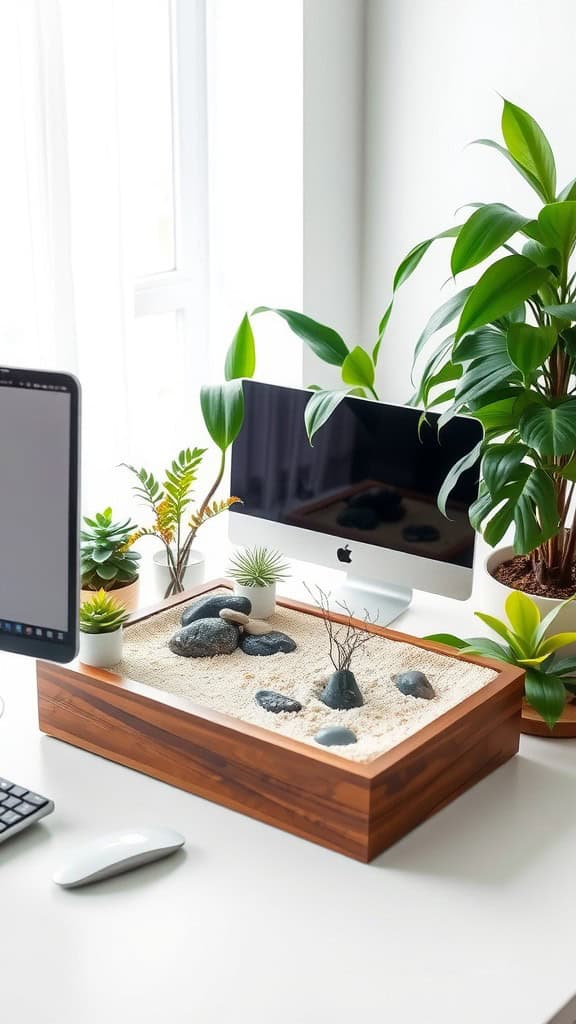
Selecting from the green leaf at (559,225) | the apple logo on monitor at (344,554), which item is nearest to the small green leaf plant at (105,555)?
the apple logo on monitor at (344,554)

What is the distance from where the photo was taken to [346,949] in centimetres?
110

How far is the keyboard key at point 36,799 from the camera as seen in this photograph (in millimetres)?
1296

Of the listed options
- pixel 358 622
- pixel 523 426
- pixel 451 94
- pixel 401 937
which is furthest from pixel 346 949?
pixel 451 94

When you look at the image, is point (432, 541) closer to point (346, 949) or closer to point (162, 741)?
point (162, 741)

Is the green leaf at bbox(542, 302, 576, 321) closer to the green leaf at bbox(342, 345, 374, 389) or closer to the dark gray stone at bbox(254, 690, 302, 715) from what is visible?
the green leaf at bbox(342, 345, 374, 389)

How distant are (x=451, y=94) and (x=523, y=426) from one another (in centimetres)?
155

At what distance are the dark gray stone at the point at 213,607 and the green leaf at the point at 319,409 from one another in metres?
0.26

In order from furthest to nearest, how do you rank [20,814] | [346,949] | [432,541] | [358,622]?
[432,541] → [358,622] → [20,814] → [346,949]

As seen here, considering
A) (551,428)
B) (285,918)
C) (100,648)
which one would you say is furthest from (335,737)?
(551,428)

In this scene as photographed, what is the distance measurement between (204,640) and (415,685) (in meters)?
0.28

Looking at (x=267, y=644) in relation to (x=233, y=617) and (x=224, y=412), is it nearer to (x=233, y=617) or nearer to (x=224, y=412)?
(x=233, y=617)

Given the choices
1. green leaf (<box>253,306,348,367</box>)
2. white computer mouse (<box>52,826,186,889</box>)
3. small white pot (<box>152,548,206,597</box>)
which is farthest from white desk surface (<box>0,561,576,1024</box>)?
green leaf (<box>253,306,348,367</box>)

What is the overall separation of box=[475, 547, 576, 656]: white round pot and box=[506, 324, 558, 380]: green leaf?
34 cm

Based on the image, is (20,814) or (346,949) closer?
(346,949)
